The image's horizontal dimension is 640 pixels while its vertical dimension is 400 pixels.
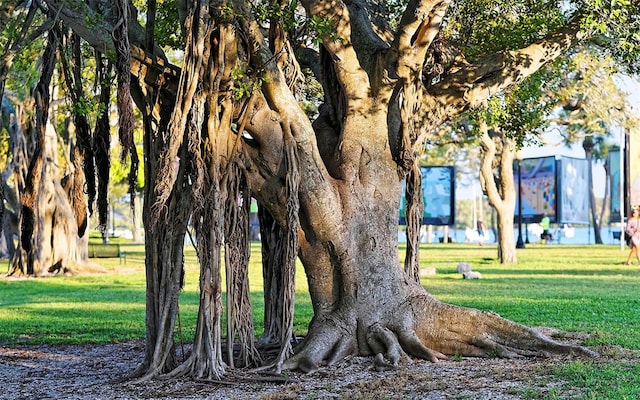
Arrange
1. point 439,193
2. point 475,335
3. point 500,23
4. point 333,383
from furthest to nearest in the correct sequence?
point 439,193 → point 500,23 → point 475,335 → point 333,383

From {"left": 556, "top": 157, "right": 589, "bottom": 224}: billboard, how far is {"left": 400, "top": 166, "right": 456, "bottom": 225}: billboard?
19.6ft

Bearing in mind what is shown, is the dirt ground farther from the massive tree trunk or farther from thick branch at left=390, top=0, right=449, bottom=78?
thick branch at left=390, top=0, right=449, bottom=78

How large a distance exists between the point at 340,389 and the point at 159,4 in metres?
6.63

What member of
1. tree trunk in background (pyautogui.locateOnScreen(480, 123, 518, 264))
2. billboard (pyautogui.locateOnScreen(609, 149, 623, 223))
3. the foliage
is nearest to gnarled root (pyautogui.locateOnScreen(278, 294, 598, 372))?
the foliage

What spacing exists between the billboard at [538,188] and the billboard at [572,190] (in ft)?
1.18

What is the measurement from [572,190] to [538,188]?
5.47 ft

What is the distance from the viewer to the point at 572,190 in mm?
39500

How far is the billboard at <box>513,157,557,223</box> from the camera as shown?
37.4 m

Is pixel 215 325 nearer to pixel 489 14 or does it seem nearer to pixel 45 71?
pixel 45 71

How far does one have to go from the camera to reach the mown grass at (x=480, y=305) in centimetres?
955

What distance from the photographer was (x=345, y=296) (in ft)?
30.9

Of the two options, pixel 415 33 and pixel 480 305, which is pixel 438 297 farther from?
pixel 415 33

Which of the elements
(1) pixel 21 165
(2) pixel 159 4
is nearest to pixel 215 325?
(2) pixel 159 4

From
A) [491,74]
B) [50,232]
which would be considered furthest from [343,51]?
[50,232]
